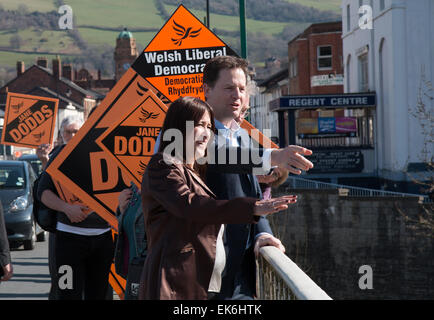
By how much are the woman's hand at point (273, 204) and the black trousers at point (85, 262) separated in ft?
9.92

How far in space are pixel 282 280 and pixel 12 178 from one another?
14429mm

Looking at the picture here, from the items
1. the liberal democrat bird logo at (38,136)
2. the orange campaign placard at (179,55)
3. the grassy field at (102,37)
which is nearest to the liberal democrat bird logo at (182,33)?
the orange campaign placard at (179,55)

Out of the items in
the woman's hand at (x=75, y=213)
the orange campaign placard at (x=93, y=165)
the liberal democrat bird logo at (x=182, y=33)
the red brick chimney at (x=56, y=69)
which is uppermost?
the red brick chimney at (x=56, y=69)

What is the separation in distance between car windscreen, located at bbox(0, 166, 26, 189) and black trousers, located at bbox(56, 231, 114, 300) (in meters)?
11.8

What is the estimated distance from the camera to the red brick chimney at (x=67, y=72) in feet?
383

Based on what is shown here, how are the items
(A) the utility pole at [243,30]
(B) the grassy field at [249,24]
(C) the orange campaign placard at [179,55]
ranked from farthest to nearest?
(B) the grassy field at [249,24] → (A) the utility pole at [243,30] → (C) the orange campaign placard at [179,55]

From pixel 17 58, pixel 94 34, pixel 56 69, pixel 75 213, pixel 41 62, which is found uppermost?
pixel 94 34

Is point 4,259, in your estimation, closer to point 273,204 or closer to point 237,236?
point 237,236

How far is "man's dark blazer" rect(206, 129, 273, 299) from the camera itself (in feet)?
12.1

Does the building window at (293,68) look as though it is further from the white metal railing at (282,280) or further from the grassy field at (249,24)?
the grassy field at (249,24)

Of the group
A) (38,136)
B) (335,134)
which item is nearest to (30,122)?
(38,136)

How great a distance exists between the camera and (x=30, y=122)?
1332 centimetres

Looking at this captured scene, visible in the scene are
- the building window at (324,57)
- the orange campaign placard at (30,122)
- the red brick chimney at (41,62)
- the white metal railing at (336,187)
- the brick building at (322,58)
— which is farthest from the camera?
the red brick chimney at (41,62)
